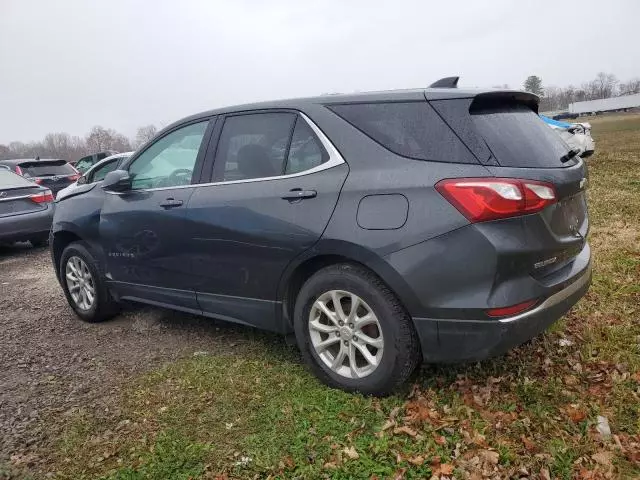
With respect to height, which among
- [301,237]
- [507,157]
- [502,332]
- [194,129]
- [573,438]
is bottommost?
[573,438]

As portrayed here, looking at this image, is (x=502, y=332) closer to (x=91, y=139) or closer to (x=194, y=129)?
(x=194, y=129)

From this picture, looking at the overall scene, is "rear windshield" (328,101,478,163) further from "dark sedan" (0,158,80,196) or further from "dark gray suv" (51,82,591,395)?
"dark sedan" (0,158,80,196)

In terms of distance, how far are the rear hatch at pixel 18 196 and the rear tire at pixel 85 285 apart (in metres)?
3.70

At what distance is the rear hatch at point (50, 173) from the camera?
11078mm

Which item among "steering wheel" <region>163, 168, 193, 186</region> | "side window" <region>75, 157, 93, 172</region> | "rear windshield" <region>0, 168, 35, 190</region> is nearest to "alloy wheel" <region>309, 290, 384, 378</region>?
"steering wheel" <region>163, 168, 193, 186</region>

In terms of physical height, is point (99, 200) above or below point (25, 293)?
above

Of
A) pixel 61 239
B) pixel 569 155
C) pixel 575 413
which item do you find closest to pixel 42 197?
pixel 61 239

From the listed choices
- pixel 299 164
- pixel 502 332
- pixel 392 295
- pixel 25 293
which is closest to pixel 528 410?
pixel 502 332

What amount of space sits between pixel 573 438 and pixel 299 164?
6.74ft

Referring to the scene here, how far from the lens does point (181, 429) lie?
2.91 m

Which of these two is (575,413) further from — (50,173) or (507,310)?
(50,173)

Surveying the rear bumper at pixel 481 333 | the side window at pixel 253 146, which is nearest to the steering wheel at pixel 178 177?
the side window at pixel 253 146

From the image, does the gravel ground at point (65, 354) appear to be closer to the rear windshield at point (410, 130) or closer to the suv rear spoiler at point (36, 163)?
the rear windshield at point (410, 130)

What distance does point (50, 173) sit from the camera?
11.4m
